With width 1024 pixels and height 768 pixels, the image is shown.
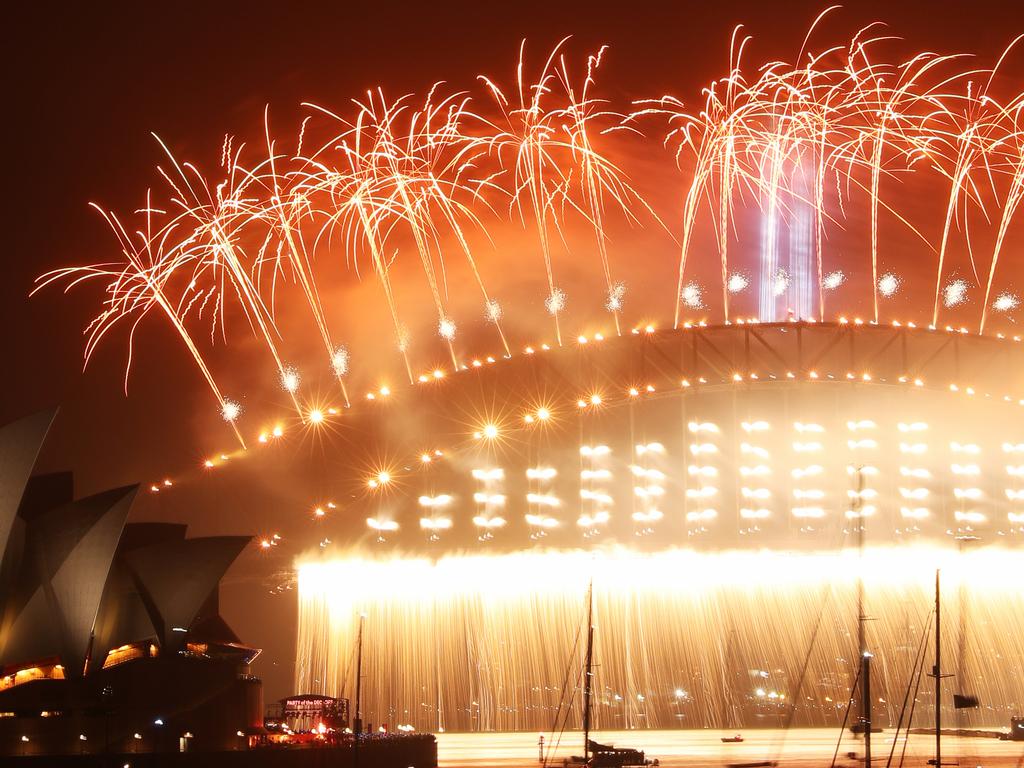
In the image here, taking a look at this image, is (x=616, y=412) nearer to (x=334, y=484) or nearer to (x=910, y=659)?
(x=334, y=484)

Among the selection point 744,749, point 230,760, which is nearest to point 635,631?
point 744,749

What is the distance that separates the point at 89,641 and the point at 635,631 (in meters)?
24.7

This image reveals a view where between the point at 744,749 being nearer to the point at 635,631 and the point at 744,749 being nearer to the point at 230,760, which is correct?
the point at 635,631

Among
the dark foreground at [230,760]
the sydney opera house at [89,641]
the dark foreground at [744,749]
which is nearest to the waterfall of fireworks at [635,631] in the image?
the dark foreground at [744,749]

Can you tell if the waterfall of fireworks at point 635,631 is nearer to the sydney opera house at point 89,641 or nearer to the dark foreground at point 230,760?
the sydney opera house at point 89,641

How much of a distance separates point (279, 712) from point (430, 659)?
9.22 meters

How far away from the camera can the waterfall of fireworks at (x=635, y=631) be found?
53.8m

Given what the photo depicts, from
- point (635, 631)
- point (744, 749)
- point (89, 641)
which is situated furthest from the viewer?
point (635, 631)

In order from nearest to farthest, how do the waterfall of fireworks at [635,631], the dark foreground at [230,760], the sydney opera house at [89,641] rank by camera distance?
the dark foreground at [230,760] → the sydney opera house at [89,641] → the waterfall of fireworks at [635,631]

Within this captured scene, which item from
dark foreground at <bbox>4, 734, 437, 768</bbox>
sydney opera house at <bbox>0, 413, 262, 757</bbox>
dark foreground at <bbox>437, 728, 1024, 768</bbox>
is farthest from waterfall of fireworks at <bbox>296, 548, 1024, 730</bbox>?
dark foreground at <bbox>4, 734, 437, 768</bbox>

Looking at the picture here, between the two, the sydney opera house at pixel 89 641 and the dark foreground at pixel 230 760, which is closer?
the dark foreground at pixel 230 760

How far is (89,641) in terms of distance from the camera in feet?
126

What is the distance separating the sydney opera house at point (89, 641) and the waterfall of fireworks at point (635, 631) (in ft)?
42.6

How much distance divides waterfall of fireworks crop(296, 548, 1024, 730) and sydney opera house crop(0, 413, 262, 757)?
1299 cm
